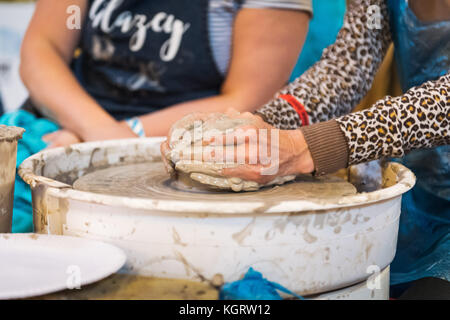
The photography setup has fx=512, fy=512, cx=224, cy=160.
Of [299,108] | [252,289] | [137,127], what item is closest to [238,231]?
[252,289]

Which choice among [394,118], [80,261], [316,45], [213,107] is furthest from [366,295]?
[316,45]

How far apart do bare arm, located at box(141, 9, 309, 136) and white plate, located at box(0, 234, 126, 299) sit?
871 millimetres

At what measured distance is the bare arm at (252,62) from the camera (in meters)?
1.61

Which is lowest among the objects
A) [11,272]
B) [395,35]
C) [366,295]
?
[366,295]

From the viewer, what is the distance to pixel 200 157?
35.5 inches

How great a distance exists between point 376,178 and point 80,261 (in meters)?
0.72

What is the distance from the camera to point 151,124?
1.62 meters

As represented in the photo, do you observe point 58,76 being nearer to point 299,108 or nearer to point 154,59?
point 154,59

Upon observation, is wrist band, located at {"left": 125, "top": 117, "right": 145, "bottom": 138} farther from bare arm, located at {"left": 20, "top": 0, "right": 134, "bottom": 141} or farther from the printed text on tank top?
the printed text on tank top

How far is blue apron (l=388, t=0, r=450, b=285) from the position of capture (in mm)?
1136

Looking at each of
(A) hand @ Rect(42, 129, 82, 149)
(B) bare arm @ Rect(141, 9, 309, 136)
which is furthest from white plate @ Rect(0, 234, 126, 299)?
(B) bare arm @ Rect(141, 9, 309, 136)

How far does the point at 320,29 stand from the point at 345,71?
64 cm

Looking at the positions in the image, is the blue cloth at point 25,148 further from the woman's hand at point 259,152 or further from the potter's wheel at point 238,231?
the woman's hand at point 259,152
